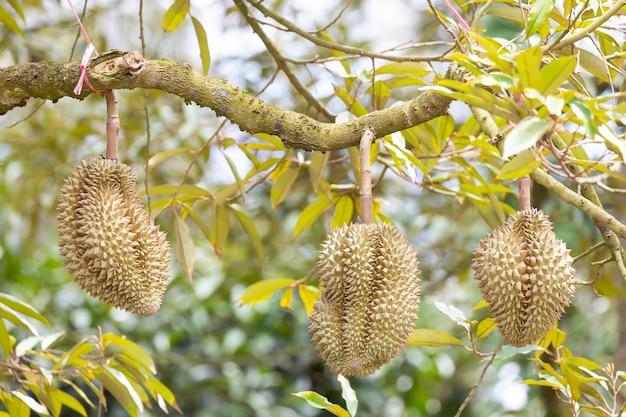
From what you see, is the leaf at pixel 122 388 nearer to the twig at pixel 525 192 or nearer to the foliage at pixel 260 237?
the foliage at pixel 260 237

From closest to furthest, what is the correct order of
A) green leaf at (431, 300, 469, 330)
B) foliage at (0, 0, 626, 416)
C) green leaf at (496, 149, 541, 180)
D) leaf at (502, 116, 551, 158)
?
leaf at (502, 116, 551, 158)
green leaf at (496, 149, 541, 180)
green leaf at (431, 300, 469, 330)
foliage at (0, 0, 626, 416)

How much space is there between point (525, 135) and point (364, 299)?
361 mm

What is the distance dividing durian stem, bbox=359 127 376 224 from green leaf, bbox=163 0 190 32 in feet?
2.42

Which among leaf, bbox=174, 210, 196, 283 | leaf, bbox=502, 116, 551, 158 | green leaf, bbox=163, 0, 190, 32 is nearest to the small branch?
green leaf, bbox=163, 0, 190, 32

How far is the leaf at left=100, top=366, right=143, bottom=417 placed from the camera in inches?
58.2

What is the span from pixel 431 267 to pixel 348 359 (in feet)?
8.10

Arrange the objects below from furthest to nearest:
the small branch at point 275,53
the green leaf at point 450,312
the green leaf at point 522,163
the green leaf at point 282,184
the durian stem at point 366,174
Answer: the green leaf at point 282,184
the small branch at point 275,53
the green leaf at point 450,312
the durian stem at point 366,174
the green leaf at point 522,163

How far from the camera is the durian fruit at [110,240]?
1.04 m

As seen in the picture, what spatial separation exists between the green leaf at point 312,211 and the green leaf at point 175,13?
19.5 inches

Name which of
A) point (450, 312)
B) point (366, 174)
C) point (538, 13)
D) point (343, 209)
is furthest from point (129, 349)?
point (538, 13)

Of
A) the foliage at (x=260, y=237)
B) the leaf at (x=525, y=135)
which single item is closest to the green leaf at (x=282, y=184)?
the foliage at (x=260, y=237)

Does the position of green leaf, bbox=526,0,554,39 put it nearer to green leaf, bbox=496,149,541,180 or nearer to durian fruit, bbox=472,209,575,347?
green leaf, bbox=496,149,541,180

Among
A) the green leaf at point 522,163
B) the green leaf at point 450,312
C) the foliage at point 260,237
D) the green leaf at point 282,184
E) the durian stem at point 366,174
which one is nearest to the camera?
the green leaf at point 522,163

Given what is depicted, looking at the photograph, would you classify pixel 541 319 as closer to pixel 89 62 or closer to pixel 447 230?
Answer: pixel 89 62
